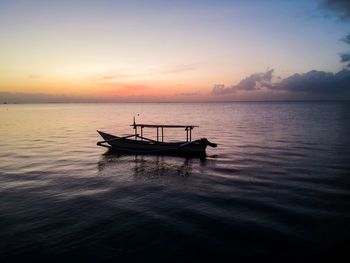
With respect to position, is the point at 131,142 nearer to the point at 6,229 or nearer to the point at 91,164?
the point at 91,164

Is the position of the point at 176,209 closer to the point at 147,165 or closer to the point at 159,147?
the point at 147,165

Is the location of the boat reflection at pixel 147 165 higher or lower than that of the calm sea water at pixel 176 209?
A: lower

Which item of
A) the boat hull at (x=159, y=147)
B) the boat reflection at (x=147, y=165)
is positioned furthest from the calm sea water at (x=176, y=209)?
the boat hull at (x=159, y=147)

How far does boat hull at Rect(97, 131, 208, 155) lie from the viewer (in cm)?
2936

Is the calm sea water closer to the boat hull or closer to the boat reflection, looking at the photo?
the boat reflection

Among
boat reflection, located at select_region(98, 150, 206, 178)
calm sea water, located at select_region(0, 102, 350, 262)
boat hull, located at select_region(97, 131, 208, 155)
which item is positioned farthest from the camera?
boat hull, located at select_region(97, 131, 208, 155)

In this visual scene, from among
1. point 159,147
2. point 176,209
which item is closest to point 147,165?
point 159,147

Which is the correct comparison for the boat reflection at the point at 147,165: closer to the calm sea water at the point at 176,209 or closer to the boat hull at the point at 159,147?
the calm sea water at the point at 176,209

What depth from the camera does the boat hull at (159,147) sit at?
29.4 m

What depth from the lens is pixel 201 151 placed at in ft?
97.0

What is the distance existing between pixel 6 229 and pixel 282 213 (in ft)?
41.7

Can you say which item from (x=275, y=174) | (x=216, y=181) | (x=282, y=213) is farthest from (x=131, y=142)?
(x=282, y=213)

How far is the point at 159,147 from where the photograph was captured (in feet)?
98.4

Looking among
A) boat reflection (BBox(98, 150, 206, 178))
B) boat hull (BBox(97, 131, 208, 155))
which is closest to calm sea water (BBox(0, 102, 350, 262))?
boat reflection (BBox(98, 150, 206, 178))
